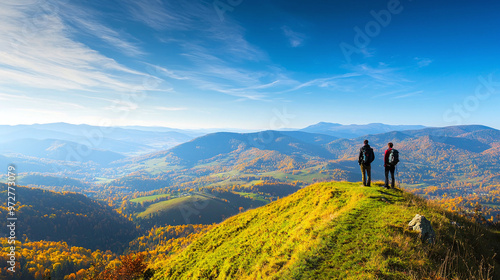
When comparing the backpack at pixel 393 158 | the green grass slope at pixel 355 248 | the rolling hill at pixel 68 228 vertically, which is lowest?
the rolling hill at pixel 68 228

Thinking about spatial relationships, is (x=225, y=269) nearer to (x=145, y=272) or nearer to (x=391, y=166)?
(x=145, y=272)

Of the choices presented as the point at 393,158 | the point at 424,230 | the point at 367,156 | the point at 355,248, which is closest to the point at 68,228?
the point at 367,156

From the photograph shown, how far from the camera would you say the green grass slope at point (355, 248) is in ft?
26.1

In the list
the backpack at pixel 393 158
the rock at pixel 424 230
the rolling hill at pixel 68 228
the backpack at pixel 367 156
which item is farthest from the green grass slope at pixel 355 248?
the rolling hill at pixel 68 228

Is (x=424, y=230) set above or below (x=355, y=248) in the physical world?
above

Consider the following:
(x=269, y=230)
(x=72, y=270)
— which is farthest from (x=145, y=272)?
(x=72, y=270)

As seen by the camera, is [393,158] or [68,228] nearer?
[393,158]

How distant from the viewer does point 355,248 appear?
920 centimetres

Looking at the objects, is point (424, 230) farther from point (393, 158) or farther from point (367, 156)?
point (367, 156)

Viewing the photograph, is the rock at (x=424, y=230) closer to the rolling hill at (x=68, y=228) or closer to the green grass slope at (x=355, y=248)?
the green grass slope at (x=355, y=248)

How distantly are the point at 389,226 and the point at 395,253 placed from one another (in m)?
Result: 2.16

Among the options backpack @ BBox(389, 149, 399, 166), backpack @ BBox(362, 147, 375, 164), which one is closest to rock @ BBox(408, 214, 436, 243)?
backpack @ BBox(389, 149, 399, 166)

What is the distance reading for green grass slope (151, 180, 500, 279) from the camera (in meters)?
7.94

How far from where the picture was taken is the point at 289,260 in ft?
31.1
